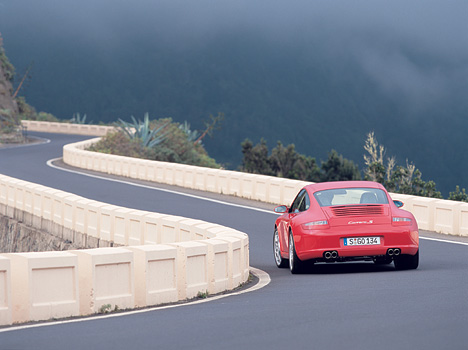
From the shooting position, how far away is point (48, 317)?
9.62m

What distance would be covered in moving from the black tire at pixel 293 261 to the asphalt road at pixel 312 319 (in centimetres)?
17

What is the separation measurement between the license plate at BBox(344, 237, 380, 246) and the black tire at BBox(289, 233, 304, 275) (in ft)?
2.72

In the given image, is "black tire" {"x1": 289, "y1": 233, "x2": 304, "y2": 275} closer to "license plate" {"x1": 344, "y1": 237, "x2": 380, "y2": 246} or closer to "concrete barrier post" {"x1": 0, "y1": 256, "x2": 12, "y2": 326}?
"license plate" {"x1": 344, "y1": 237, "x2": 380, "y2": 246}

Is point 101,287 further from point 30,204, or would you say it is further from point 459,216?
point 30,204

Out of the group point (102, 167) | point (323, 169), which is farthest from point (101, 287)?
point (323, 169)

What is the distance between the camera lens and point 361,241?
13383mm

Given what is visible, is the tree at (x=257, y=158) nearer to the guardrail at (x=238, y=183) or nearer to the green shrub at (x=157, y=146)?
the green shrub at (x=157, y=146)

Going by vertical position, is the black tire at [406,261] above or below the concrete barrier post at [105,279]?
below

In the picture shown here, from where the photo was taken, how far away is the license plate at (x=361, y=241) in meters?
13.4

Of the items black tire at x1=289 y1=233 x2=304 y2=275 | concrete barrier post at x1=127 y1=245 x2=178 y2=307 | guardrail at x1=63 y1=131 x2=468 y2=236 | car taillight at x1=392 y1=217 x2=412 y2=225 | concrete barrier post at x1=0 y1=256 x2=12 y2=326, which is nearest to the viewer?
concrete barrier post at x1=0 y1=256 x2=12 y2=326

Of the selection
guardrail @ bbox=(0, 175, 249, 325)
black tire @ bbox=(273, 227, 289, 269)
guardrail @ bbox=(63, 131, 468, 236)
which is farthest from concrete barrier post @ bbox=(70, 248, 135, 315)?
guardrail @ bbox=(63, 131, 468, 236)

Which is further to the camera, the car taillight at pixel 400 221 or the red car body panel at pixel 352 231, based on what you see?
the car taillight at pixel 400 221

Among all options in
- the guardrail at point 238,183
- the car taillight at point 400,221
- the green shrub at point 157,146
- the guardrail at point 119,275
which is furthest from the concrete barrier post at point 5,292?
the green shrub at point 157,146

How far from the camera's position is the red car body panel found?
1334 cm
